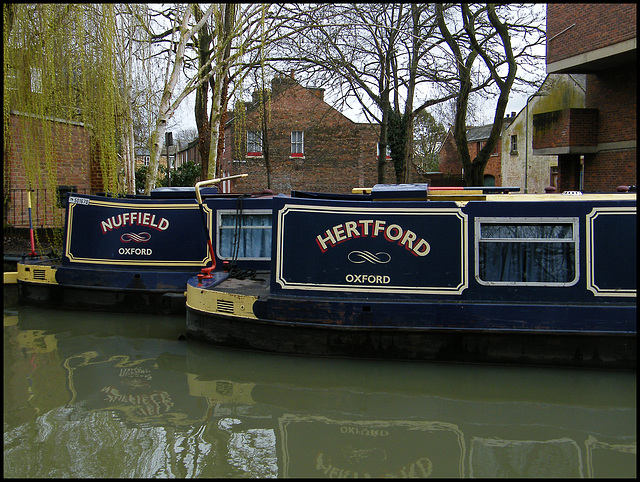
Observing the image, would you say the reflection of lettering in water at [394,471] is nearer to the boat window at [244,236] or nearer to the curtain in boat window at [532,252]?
the curtain in boat window at [532,252]

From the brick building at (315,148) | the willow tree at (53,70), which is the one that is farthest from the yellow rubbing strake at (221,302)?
the brick building at (315,148)

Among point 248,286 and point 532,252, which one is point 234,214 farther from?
point 532,252

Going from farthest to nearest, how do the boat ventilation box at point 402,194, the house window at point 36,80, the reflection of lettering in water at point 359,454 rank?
the boat ventilation box at point 402,194 → the house window at point 36,80 → the reflection of lettering in water at point 359,454

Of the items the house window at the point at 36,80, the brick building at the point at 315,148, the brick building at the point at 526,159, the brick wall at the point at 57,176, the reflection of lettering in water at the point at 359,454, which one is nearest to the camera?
the reflection of lettering in water at the point at 359,454

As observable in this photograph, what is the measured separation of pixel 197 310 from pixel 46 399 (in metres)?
2.11

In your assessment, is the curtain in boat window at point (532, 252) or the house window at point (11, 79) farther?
the curtain in boat window at point (532, 252)

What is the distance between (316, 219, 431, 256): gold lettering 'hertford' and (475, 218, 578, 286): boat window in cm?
69

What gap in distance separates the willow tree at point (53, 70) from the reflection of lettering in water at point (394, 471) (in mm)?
4839

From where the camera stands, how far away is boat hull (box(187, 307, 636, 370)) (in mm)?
6484

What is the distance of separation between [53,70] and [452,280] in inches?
209

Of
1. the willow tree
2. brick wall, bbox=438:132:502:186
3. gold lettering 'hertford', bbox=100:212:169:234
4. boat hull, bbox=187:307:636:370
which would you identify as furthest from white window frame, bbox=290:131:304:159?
boat hull, bbox=187:307:636:370

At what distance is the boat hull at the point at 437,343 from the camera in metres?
6.48

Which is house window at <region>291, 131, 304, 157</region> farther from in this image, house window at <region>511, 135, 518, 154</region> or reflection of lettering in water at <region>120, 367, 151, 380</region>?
reflection of lettering in water at <region>120, 367, 151, 380</region>

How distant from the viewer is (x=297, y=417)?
222 inches
